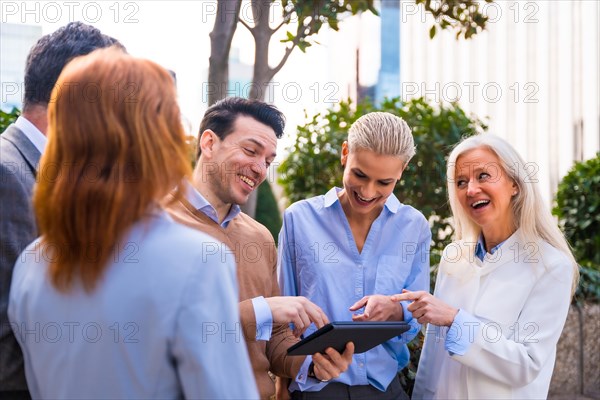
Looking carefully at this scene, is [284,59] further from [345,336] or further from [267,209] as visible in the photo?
[267,209]

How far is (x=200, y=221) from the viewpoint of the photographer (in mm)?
2387

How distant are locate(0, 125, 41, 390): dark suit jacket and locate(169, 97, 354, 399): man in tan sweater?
566 millimetres

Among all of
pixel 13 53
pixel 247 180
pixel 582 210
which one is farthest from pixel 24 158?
pixel 582 210

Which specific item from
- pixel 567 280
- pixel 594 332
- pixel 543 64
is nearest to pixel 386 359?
pixel 567 280

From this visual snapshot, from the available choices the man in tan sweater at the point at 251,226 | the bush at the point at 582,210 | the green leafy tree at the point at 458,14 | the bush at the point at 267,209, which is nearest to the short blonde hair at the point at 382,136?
the man in tan sweater at the point at 251,226

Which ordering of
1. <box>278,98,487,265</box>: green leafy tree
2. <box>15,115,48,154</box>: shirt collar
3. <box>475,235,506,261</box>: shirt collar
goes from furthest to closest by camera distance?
<box>278,98,487,265</box>: green leafy tree → <box>475,235,506,261</box>: shirt collar → <box>15,115,48,154</box>: shirt collar

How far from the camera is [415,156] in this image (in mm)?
5293

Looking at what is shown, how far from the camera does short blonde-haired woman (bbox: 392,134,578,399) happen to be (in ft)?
8.00

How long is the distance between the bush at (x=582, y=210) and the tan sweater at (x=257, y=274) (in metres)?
4.63

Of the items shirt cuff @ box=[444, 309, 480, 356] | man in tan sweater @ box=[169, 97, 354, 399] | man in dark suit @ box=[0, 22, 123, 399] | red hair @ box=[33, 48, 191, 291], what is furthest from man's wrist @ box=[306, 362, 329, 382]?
red hair @ box=[33, 48, 191, 291]

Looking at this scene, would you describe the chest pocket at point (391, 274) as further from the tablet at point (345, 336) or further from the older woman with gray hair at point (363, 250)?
the tablet at point (345, 336)

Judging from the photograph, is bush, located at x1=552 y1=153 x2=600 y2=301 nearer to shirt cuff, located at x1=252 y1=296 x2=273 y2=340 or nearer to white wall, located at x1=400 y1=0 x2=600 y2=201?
white wall, located at x1=400 y1=0 x2=600 y2=201

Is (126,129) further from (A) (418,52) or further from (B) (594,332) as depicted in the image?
(A) (418,52)

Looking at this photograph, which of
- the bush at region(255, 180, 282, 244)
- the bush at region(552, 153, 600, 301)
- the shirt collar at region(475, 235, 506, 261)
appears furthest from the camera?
the bush at region(552, 153, 600, 301)
